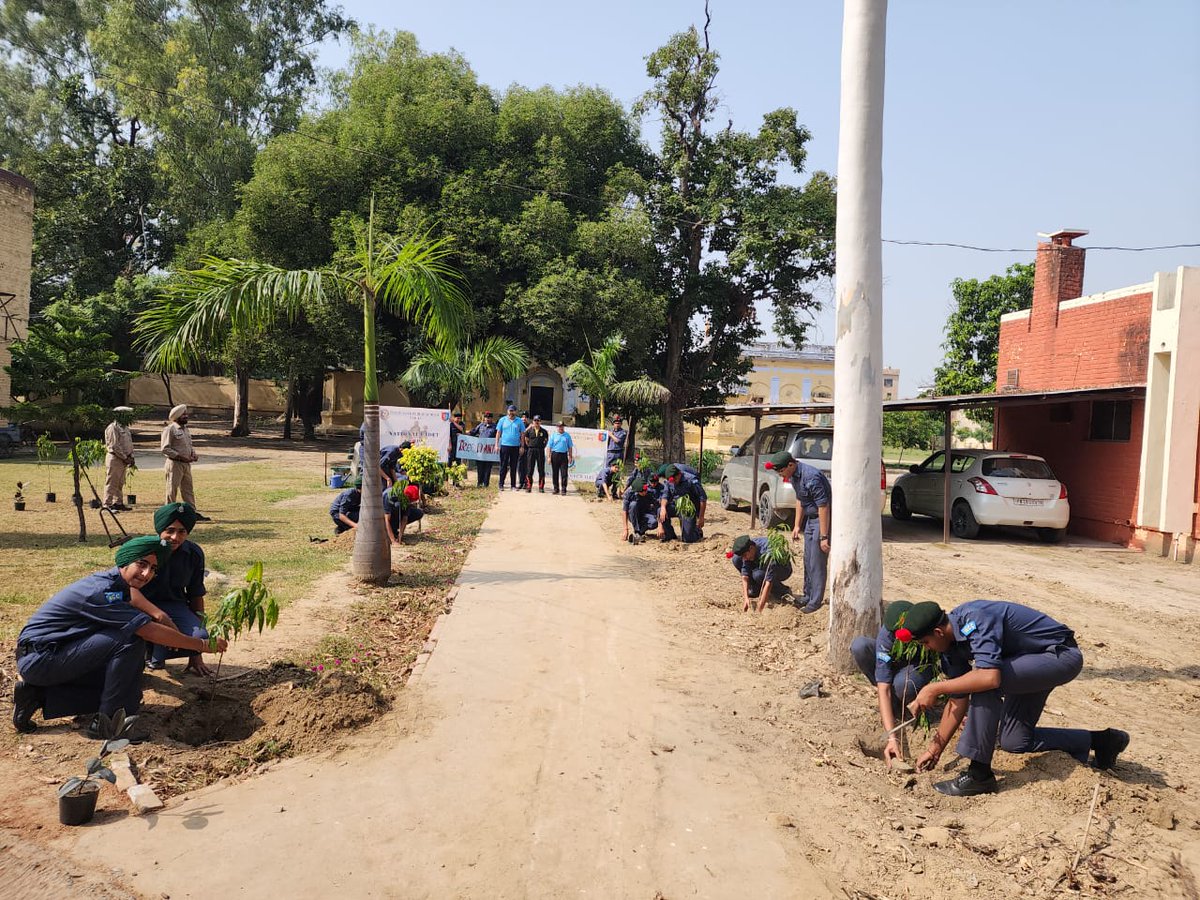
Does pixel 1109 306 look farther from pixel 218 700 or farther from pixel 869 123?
pixel 218 700

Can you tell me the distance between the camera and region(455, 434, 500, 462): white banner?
20062 millimetres

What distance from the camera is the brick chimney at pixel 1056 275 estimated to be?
17656 mm

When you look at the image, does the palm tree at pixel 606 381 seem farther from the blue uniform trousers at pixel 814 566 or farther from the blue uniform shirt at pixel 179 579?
the blue uniform shirt at pixel 179 579

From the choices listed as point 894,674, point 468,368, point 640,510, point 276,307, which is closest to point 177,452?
point 276,307

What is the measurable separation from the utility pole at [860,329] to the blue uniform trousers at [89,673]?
4.75 m

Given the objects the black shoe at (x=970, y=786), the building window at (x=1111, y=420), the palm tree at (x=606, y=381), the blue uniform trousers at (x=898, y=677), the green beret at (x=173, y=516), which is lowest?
the black shoe at (x=970, y=786)

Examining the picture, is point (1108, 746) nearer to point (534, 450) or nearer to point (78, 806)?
point (78, 806)

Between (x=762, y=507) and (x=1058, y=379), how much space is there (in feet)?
23.3

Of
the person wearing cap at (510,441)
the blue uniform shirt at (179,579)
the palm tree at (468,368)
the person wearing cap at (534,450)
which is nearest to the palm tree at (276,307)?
the blue uniform shirt at (179,579)

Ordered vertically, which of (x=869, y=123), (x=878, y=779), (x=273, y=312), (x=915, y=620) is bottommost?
(x=878, y=779)

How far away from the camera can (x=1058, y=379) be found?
57.2 feet

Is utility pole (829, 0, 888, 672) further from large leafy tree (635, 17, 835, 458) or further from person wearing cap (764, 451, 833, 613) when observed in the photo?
large leafy tree (635, 17, 835, 458)

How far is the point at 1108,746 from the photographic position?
15.5 feet

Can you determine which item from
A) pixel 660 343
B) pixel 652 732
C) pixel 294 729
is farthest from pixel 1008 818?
pixel 660 343
